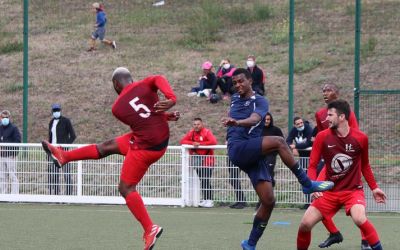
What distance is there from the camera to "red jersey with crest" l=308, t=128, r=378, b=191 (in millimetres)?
10039

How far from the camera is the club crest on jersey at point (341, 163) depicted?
10.0m

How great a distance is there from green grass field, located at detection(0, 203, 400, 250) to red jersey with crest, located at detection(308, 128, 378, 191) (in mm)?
1607

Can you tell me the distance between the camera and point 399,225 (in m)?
14.5

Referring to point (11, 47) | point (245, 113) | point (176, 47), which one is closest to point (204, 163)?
point (245, 113)

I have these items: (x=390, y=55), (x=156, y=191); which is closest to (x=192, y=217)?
(x=156, y=191)

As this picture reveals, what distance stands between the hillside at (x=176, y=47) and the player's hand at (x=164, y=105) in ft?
48.8

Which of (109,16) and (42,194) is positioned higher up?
(109,16)

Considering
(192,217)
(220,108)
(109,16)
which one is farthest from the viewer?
(109,16)

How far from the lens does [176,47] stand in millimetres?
27906

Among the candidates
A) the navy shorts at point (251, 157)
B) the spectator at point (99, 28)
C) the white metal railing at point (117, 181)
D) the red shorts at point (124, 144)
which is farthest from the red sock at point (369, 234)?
the spectator at point (99, 28)

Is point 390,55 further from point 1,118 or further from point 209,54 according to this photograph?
point 1,118

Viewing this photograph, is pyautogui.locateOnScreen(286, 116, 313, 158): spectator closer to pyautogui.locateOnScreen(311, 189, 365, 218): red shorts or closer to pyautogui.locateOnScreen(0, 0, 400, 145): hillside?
pyautogui.locateOnScreen(311, 189, 365, 218): red shorts

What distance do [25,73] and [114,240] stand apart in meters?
8.78

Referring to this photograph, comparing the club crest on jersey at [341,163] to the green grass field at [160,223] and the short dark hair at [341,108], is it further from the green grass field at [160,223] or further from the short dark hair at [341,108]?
the green grass field at [160,223]
